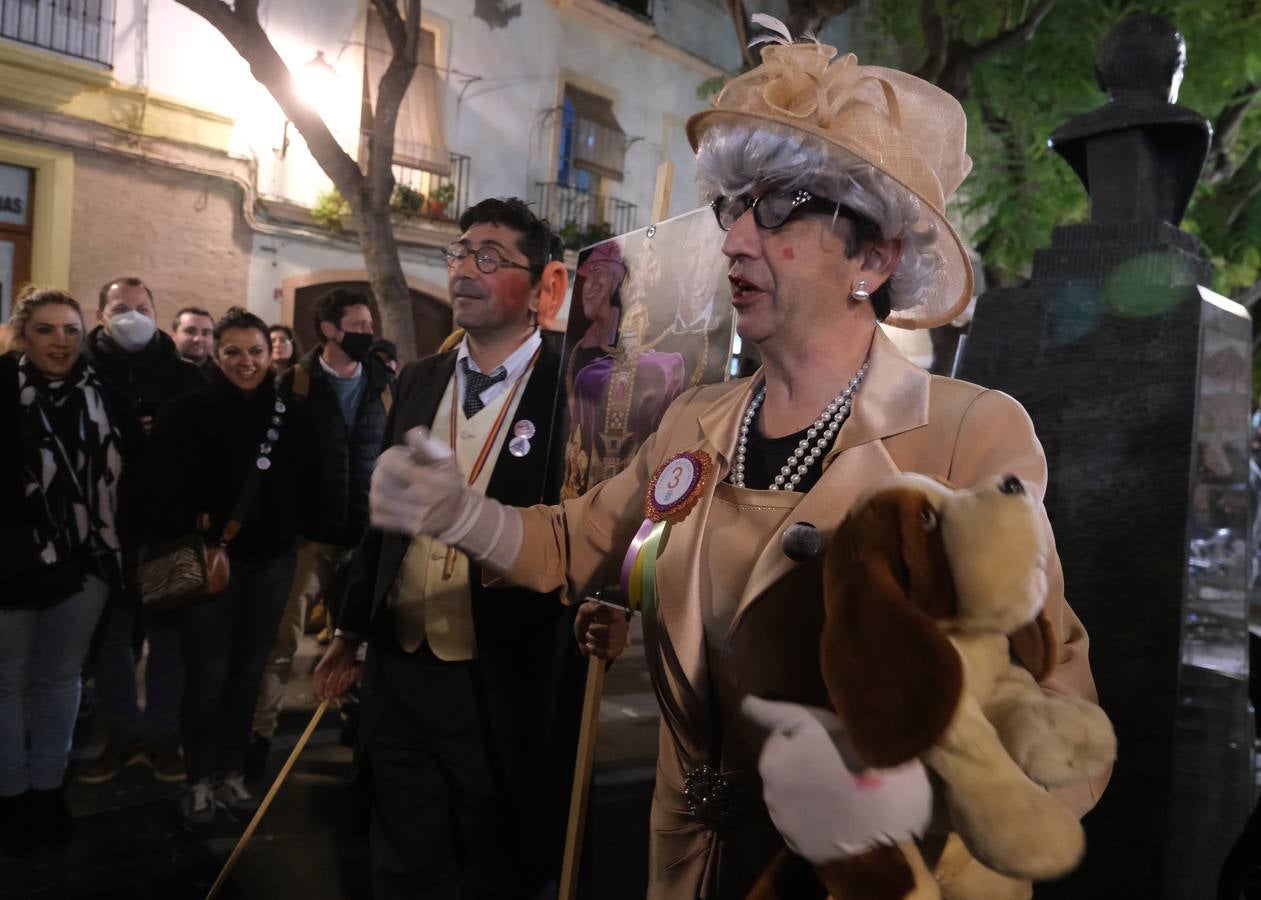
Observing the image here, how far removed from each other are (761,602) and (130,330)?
15.6ft

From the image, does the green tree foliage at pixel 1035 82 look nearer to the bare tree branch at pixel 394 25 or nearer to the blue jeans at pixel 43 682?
the bare tree branch at pixel 394 25

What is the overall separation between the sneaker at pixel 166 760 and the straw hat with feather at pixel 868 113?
162 inches

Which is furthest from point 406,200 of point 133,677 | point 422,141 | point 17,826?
point 17,826

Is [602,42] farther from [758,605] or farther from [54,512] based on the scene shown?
[758,605]

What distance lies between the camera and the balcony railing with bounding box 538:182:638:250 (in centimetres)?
1527

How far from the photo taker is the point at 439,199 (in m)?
13.9

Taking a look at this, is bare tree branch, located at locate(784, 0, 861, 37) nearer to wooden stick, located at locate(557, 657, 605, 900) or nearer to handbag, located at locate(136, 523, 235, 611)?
handbag, located at locate(136, 523, 235, 611)

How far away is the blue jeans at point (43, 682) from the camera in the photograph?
3771 mm

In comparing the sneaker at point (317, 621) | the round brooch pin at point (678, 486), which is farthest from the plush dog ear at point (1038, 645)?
the sneaker at point (317, 621)

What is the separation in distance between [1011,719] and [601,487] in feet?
3.45

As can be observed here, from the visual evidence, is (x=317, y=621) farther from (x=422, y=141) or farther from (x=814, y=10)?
(x=422, y=141)

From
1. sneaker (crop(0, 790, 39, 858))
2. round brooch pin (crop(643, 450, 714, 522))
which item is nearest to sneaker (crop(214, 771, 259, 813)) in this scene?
sneaker (crop(0, 790, 39, 858))

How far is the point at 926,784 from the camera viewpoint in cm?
112

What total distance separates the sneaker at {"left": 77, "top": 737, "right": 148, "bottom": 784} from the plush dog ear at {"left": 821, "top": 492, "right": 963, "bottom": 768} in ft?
14.4
